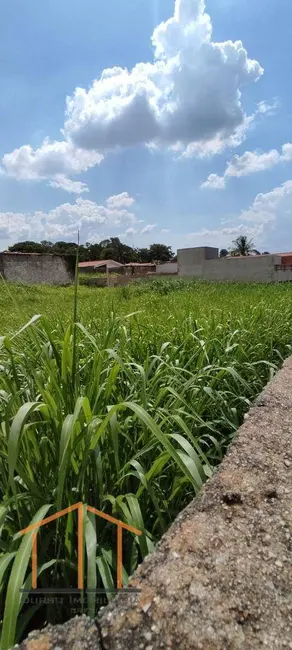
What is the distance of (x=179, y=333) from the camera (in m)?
2.59

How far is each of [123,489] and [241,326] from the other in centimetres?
214

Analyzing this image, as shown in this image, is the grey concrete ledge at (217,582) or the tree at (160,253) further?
the tree at (160,253)

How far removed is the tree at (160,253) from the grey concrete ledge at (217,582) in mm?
58831

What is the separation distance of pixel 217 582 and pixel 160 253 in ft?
198

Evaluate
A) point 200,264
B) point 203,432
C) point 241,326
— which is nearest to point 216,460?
point 203,432

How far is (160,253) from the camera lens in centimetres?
5953

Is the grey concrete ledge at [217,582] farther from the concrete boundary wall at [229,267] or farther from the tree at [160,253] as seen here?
the tree at [160,253]

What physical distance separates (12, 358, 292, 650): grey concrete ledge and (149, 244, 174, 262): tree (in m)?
58.8

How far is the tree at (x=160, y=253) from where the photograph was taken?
194ft

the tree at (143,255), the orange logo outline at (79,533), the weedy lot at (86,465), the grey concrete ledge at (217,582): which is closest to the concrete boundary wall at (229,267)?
the weedy lot at (86,465)

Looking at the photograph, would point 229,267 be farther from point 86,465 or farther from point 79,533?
point 79,533

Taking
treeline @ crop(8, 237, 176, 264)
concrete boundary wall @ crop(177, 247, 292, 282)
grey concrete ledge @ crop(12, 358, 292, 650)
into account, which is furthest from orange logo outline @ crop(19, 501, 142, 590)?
treeline @ crop(8, 237, 176, 264)

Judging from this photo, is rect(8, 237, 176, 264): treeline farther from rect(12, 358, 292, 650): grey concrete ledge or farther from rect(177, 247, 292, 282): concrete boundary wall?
rect(12, 358, 292, 650): grey concrete ledge

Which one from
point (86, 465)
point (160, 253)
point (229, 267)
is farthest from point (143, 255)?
point (86, 465)
